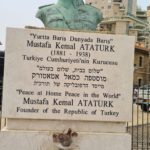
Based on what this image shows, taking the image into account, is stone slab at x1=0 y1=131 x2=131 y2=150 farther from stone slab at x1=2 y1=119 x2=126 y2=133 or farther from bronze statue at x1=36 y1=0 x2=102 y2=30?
bronze statue at x1=36 y1=0 x2=102 y2=30

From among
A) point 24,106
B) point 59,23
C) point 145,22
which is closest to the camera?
point 24,106

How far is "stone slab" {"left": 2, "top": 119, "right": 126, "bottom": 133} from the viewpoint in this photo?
723cm

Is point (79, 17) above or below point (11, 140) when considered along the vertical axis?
above

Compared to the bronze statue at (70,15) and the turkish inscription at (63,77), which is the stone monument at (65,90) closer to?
the turkish inscription at (63,77)

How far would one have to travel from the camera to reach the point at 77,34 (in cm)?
733

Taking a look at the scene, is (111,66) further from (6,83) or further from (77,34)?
(6,83)

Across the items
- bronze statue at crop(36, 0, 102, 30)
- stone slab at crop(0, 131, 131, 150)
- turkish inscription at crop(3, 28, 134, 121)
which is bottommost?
stone slab at crop(0, 131, 131, 150)

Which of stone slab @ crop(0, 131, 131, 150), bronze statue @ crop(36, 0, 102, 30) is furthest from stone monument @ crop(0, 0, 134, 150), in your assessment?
bronze statue @ crop(36, 0, 102, 30)

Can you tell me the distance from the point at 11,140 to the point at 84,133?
93cm

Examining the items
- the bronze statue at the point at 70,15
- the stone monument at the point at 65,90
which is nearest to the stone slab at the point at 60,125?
the stone monument at the point at 65,90

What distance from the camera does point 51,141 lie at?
286 inches

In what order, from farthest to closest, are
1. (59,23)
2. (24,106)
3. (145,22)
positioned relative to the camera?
(145,22), (59,23), (24,106)

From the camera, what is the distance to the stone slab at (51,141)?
7.20m

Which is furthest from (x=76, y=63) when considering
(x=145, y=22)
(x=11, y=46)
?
(x=145, y=22)
